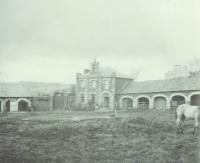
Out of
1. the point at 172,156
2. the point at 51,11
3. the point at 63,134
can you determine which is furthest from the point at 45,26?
the point at 172,156

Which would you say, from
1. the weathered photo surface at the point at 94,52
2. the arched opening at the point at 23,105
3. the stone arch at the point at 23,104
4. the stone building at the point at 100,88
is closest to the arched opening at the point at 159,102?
the stone building at the point at 100,88

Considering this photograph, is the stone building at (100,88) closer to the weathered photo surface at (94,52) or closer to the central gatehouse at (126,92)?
the central gatehouse at (126,92)

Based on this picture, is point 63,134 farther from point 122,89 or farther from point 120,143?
point 122,89

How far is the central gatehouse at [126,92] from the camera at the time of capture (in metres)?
→ 8.97

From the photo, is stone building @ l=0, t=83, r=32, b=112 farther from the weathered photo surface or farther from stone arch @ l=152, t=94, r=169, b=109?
the weathered photo surface

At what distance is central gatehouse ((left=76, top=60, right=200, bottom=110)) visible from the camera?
8.97 m

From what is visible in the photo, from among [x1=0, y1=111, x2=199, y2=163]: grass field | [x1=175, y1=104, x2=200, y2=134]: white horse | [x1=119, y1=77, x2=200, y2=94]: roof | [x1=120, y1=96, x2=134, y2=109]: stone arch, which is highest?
[x1=119, y1=77, x2=200, y2=94]: roof

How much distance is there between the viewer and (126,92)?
12.0 metres

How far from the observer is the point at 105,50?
14.1ft

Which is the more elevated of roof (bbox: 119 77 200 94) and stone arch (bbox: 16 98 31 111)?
roof (bbox: 119 77 200 94)

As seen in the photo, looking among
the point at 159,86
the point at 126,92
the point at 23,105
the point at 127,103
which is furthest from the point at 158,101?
the point at 23,105

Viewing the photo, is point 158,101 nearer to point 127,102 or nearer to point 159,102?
point 159,102

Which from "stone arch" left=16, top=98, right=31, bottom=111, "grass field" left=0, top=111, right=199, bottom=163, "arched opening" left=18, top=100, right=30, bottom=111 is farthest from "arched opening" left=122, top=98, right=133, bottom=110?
"grass field" left=0, top=111, right=199, bottom=163

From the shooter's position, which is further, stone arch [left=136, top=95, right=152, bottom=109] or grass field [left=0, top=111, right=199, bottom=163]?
stone arch [left=136, top=95, right=152, bottom=109]
